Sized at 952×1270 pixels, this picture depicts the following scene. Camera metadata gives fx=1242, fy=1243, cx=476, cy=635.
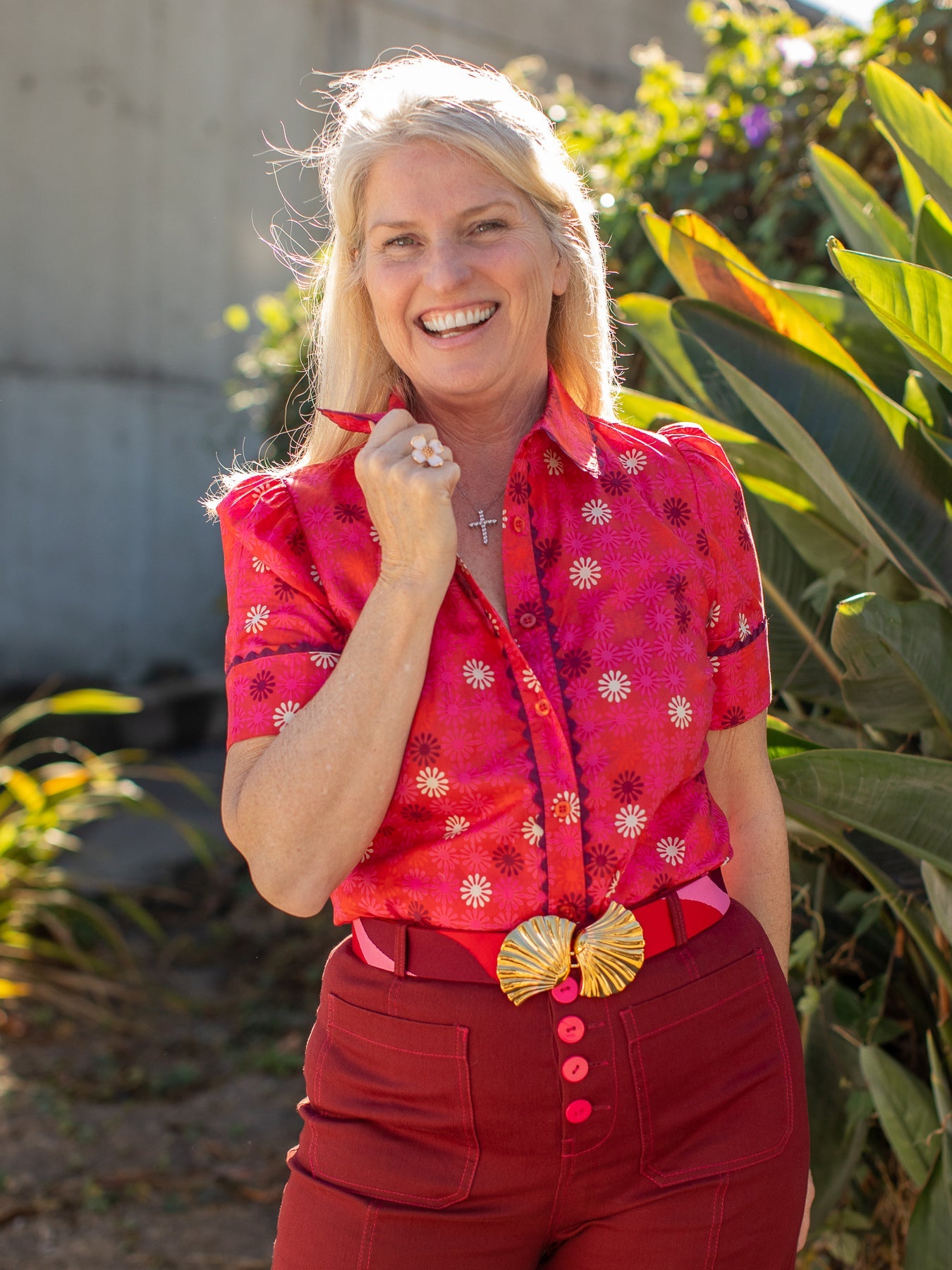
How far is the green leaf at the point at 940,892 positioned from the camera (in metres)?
1.81

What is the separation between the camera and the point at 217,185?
284 inches

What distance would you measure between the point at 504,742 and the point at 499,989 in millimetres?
266

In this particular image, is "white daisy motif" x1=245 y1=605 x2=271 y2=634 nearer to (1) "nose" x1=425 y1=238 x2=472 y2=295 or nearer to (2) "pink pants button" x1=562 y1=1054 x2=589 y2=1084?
(1) "nose" x1=425 y1=238 x2=472 y2=295

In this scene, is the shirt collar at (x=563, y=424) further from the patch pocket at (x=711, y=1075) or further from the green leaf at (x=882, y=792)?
the patch pocket at (x=711, y=1075)

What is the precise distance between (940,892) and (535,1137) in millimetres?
807

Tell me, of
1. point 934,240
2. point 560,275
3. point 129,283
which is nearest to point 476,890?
point 560,275

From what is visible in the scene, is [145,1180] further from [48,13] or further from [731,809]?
[48,13]

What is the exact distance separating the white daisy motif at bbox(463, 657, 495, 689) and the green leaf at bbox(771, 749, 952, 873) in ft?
1.62

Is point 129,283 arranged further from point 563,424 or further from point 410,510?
point 410,510

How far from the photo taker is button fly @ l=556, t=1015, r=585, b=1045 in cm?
133

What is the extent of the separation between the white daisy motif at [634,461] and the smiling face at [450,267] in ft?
0.59

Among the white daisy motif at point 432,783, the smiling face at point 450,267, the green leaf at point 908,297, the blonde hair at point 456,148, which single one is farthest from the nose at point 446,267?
the white daisy motif at point 432,783

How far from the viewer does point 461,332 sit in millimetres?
1485

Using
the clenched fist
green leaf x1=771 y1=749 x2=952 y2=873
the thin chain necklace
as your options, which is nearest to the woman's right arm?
the clenched fist
